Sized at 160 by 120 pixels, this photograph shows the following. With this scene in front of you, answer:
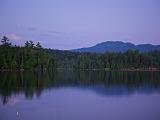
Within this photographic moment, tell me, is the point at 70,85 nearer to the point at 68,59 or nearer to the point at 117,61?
the point at 117,61

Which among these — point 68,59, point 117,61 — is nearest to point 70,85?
point 117,61

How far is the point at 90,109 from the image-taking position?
2520cm

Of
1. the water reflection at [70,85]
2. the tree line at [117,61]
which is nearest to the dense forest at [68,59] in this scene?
the tree line at [117,61]

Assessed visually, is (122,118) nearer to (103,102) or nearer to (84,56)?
(103,102)

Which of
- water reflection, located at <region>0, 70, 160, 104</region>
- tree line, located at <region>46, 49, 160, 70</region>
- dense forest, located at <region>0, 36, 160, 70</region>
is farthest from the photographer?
tree line, located at <region>46, 49, 160, 70</region>

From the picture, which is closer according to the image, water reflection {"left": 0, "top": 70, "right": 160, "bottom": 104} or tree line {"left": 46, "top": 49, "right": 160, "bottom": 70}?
water reflection {"left": 0, "top": 70, "right": 160, "bottom": 104}

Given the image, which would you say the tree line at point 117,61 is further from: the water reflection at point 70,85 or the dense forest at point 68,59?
the water reflection at point 70,85

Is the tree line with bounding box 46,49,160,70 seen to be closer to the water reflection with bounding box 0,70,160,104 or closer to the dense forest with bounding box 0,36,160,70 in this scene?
the dense forest with bounding box 0,36,160,70

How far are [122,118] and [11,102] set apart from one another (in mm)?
11503

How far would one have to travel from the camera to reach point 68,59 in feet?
562

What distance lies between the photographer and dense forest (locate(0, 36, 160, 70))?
303 ft

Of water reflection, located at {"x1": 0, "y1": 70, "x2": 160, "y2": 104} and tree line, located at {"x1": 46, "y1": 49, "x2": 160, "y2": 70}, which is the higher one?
tree line, located at {"x1": 46, "y1": 49, "x2": 160, "y2": 70}

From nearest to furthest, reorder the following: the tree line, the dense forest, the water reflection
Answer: the water reflection → the dense forest → the tree line

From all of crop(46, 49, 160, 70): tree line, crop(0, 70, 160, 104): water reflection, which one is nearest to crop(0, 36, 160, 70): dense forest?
crop(46, 49, 160, 70): tree line
